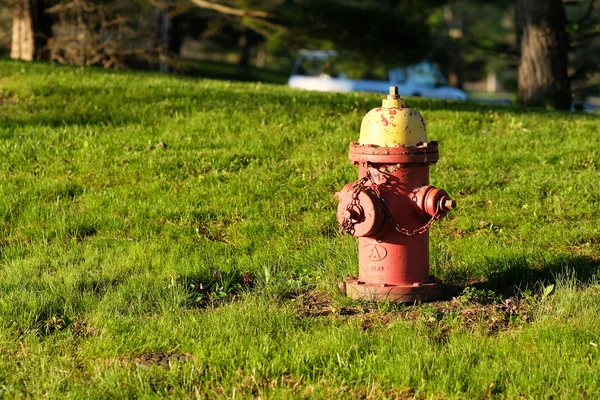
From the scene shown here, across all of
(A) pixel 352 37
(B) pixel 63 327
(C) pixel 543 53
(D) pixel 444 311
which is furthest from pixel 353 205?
(A) pixel 352 37

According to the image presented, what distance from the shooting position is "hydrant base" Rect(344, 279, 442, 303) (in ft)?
17.2

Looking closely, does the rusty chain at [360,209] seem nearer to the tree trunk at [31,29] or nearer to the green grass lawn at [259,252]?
the green grass lawn at [259,252]

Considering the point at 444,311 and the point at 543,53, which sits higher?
the point at 543,53

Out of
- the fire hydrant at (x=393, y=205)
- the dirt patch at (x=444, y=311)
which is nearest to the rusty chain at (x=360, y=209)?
the fire hydrant at (x=393, y=205)

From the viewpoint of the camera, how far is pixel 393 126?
510 cm

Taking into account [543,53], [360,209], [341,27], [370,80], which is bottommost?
[360,209]

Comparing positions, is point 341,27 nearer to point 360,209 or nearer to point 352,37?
point 352,37

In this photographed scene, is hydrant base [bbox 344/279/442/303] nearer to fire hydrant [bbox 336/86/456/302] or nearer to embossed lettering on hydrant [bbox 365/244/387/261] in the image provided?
fire hydrant [bbox 336/86/456/302]

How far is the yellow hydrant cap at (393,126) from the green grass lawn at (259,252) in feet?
3.12

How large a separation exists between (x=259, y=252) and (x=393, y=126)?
73.7 inches

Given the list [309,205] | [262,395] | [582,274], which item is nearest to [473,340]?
[262,395]

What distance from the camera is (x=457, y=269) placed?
6.01 m

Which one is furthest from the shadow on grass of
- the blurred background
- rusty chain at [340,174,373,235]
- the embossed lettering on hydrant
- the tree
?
Result: the tree

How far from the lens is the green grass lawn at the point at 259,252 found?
13.9 feet
